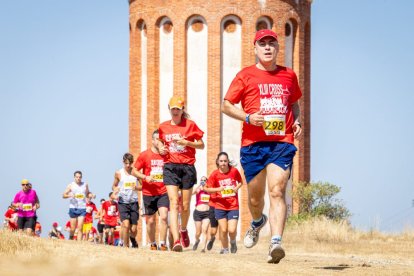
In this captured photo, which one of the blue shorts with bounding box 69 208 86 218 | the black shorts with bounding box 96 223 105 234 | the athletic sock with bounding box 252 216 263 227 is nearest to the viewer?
the athletic sock with bounding box 252 216 263 227

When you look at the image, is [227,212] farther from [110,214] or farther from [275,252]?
[110,214]

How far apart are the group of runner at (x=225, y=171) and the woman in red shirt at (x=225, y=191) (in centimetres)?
2

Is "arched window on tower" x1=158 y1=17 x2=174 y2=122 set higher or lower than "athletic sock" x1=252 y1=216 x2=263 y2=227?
higher

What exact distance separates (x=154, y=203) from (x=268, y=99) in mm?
7378

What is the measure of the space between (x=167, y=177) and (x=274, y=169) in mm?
4877

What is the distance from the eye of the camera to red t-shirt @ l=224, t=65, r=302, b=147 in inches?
511

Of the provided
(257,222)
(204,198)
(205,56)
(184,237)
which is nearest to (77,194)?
(204,198)

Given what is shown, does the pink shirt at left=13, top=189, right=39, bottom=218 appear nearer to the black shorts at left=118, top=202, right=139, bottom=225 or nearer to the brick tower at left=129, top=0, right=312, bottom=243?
the black shorts at left=118, top=202, right=139, bottom=225

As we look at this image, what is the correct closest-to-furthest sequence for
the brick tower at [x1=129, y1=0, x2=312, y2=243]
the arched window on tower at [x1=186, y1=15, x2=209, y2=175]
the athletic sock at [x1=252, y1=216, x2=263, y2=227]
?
the athletic sock at [x1=252, y1=216, x2=263, y2=227] < the brick tower at [x1=129, y1=0, x2=312, y2=243] < the arched window on tower at [x1=186, y1=15, x2=209, y2=175]

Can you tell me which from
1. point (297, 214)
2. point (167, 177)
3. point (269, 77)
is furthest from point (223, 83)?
point (269, 77)

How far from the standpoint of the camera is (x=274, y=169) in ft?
42.8

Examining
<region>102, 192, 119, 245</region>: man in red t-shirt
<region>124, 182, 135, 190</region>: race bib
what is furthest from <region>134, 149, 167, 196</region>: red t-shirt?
<region>102, 192, 119, 245</region>: man in red t-shirt

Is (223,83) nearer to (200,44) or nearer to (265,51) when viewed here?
(200,44)

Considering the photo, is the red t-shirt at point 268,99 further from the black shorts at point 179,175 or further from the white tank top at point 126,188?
the white tank top at point 126,188
